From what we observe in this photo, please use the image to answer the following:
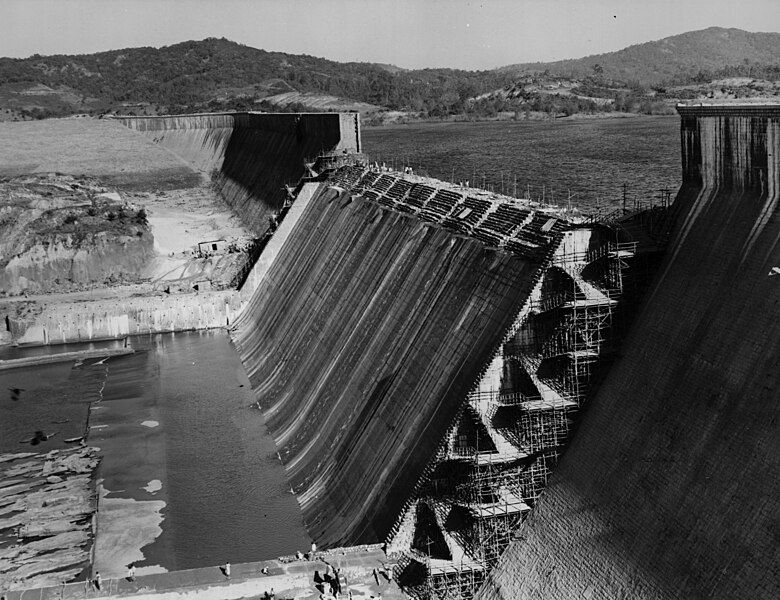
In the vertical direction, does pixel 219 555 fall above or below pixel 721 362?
below

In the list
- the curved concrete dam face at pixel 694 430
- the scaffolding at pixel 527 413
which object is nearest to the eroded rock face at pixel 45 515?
the scaffolding at pixel 527 413

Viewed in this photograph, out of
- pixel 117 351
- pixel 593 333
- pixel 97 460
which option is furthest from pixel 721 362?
pixel 117 351

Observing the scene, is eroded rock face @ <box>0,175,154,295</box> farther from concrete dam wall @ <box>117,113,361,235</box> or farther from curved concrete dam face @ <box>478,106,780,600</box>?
curved concrete dam face @ <box>478,106,780,600</box>

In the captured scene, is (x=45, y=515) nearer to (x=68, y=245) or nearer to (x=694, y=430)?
(x=694, y=430)

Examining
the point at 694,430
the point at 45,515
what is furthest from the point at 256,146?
the point at 694,430

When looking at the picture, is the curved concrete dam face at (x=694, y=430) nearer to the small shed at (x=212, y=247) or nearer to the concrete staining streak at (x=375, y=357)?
the concrete staining streak at (x=375, y=357)

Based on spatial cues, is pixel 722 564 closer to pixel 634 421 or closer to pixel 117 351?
pixel 634 421

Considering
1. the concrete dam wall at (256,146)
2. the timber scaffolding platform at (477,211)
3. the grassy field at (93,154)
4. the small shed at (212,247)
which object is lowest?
the grassy field at (93,154)
